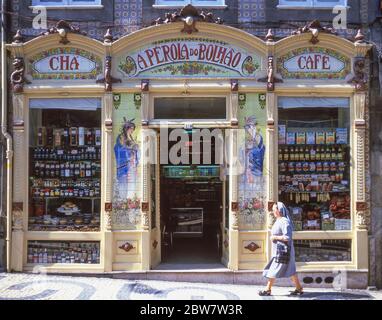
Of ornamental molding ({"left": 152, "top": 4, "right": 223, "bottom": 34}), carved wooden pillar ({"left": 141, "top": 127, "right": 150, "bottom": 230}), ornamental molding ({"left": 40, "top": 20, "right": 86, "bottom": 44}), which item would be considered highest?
ornamental molding ({"left": 152, "top": 4, "right": 223, "bottom": 34})

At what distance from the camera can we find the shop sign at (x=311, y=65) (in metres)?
9.44

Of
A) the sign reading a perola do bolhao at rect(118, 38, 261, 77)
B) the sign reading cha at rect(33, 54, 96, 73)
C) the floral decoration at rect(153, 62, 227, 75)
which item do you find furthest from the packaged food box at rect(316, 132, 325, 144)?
the sign reading cha at rect(33, 54, 96, 73)

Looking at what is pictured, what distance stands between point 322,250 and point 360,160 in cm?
190

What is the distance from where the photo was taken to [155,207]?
9.77 m

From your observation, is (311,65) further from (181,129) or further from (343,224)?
(343,224)

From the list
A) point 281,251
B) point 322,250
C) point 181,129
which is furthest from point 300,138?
point 281,251

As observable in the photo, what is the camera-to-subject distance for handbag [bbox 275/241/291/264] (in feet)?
26.5

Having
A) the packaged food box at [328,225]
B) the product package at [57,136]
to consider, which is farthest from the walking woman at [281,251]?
the product package at [57,136]

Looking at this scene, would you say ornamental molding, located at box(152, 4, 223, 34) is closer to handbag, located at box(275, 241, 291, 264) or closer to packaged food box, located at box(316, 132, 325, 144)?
packaged food box, located at box(316, 132, 325, 144)

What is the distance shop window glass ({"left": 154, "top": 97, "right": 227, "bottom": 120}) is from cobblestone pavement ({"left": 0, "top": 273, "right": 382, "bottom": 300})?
3.19 m

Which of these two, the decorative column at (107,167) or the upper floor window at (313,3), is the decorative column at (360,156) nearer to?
the upper floor window at (313,3)

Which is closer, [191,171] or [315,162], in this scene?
[315,162]

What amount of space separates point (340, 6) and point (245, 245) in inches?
200

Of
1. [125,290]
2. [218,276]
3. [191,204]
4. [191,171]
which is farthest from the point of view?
[191,204]
